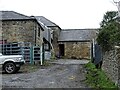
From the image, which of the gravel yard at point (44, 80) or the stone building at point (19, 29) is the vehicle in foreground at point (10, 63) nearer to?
the gravel yard at point (44, 80)

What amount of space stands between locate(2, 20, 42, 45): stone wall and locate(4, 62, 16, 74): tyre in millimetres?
12430

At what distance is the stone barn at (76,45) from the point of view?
1951 inches

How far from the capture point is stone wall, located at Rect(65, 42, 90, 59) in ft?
162

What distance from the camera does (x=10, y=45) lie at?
29.2m

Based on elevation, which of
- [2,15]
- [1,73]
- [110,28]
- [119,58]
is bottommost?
[1,73]

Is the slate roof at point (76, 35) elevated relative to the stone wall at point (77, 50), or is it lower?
elevated

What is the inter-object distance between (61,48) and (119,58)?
40917 millimetres

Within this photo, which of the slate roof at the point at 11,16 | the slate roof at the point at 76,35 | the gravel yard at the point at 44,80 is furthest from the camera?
the slate roof at the point at 76,35

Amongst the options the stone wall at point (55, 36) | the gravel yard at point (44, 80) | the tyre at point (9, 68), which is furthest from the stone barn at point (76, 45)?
the gravel yard at point (44, 80)

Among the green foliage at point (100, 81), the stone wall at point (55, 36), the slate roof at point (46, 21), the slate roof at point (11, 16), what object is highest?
the slate roof at point (46, 21)

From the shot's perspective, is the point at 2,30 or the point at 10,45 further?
the point at 2,30

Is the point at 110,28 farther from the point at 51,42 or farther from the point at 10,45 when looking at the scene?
the point at 51,42

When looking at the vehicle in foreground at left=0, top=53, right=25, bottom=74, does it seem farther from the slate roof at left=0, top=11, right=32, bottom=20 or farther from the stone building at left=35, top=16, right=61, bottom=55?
the stone building at left=35, top=16, right=61, bottom=55

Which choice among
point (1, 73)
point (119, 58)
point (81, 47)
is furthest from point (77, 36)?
point (119, 58)
